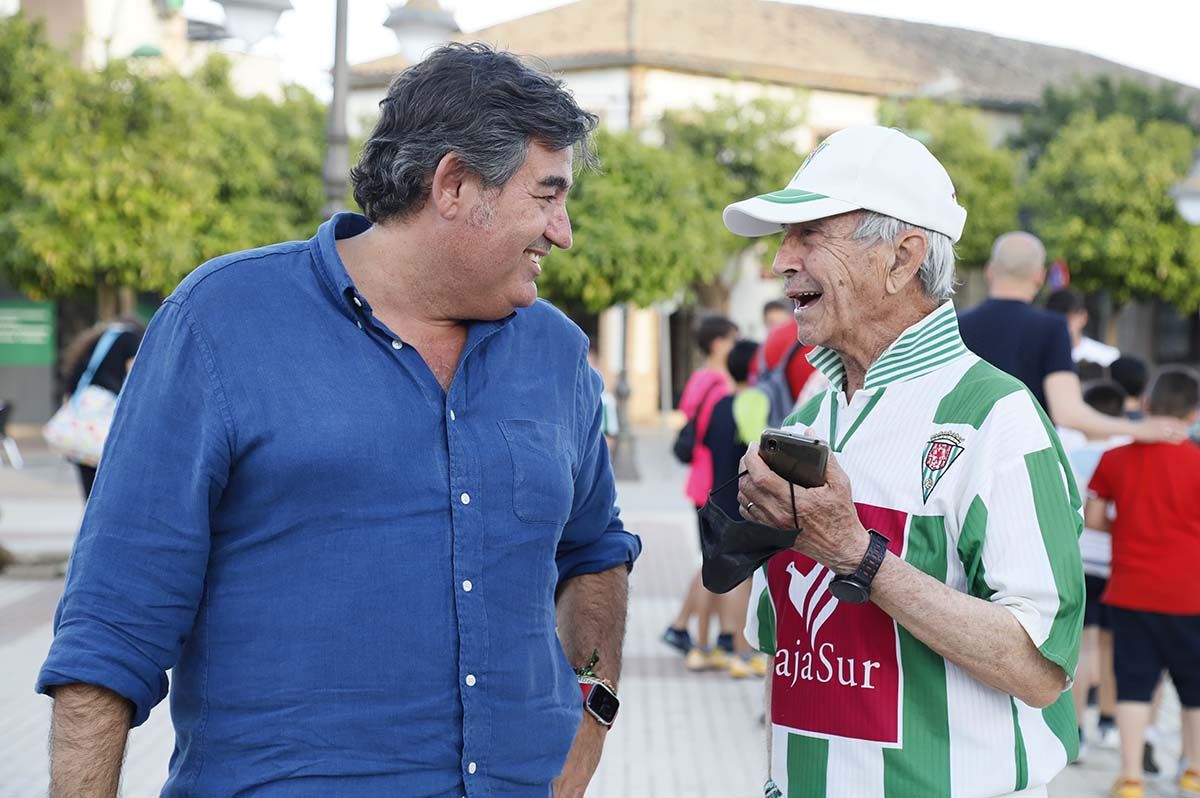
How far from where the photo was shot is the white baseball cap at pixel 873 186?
8.14 feet

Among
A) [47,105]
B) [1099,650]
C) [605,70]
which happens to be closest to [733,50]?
[605,70]

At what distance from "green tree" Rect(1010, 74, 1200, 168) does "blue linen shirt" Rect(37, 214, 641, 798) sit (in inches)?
1515

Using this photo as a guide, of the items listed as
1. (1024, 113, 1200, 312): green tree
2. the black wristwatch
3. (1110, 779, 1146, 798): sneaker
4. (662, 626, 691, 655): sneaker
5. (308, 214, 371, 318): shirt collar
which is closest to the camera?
the black wristwatch

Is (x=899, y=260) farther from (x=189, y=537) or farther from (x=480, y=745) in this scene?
(x=189, y=537)

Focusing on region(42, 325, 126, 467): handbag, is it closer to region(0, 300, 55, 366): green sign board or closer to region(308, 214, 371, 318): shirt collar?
region(308, 214, 371, 318): shirt collar

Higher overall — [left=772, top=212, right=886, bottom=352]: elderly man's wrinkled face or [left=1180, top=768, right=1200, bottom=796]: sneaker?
[left=772, top=212, right=886, bottom=352]: elderly man's wrinkled face

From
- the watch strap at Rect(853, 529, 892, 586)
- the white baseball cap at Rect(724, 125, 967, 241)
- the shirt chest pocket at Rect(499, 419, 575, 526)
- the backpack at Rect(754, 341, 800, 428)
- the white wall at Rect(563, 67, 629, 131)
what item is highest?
the white wall at Rect(563, 67, 629, 131)

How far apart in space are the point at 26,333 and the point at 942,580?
2937 cm

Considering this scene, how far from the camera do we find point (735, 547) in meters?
2.30

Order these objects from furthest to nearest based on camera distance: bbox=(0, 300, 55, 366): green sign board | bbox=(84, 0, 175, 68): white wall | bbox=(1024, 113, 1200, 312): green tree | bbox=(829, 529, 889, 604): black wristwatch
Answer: bbox=(1024, 113, 1200, 312): green tree < bbox=(84, 0, 175, 68): white wall < bbox=(0, 300, 55, 366): green sign board < bbox=(829, 529, 889, 604): black wristwatch

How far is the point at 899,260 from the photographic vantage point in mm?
2529

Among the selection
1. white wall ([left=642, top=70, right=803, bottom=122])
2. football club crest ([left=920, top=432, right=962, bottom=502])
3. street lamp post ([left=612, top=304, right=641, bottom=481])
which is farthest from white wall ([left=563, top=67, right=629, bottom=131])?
football club crest ([left=920, top=432, right=962, bottom=502])

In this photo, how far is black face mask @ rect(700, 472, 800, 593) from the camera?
2.27m

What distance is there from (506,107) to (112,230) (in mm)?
24209
